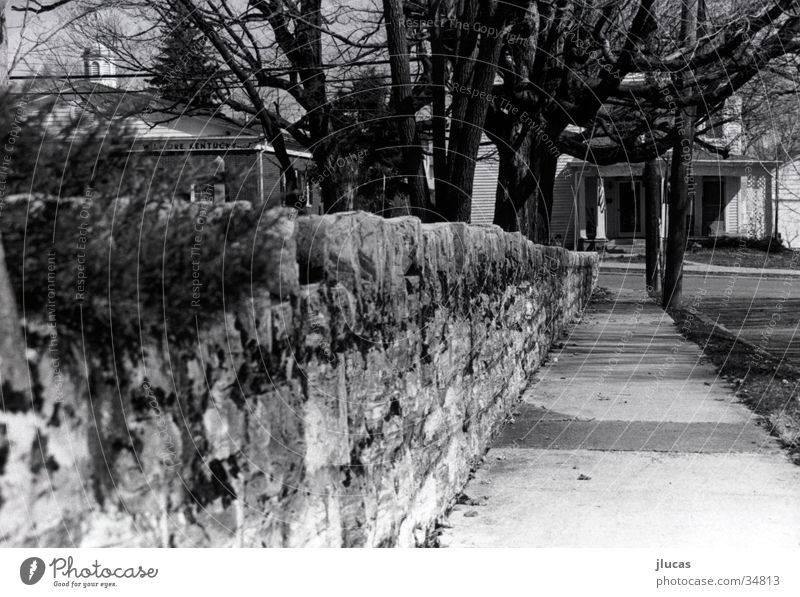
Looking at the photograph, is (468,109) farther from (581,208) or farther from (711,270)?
(581,208)

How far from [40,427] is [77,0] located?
8.81 m

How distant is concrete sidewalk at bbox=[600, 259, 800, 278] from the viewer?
29.3 meters

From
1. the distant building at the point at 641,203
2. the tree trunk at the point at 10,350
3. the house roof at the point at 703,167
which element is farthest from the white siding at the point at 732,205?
the tree trunk at the point at 10,350

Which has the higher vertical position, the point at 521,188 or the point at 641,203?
the point at 521,188

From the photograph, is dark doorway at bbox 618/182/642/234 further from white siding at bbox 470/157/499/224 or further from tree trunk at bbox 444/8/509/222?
tree trunk at bbox 444/8/509/222

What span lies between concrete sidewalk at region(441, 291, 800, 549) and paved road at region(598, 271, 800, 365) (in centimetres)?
348

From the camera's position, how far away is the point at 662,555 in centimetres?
392

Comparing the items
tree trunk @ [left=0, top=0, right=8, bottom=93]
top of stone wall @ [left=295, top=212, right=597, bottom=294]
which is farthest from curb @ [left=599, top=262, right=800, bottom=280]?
tree trunk @ [left=0, top=0, right=8, bottom=93]

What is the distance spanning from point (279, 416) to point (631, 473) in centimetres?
346

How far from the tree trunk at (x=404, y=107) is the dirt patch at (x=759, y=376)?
11.7ft

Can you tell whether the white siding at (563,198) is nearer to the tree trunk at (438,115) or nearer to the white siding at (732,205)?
the white siding at (732,205)

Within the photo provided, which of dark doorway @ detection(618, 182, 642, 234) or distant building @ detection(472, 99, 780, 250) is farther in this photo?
dark doorway @ detection(618, 182, 642, 234)

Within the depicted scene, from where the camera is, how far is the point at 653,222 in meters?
25.3

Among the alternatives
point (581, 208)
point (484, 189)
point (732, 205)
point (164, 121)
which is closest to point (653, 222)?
point (581, 208)
